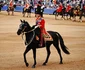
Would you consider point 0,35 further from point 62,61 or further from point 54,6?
point 54,6

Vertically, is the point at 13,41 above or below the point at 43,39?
below

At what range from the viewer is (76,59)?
44.1 feet

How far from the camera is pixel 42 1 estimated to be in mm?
42969

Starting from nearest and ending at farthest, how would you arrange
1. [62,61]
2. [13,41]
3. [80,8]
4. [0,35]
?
1. [62,61]
2. [13,41]
3. [0,35]
4. [80,8]

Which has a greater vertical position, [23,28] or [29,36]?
[23,28]

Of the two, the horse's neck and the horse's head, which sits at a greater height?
the horse's head

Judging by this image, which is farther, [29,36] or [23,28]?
[29,36]

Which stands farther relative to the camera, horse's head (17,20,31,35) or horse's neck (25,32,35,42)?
horse's neck (25,32,35,42)

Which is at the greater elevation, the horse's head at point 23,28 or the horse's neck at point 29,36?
the horse's head at point 23,28

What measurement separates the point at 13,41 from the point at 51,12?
22.8 meters

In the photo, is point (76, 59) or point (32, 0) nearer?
point (76, 59)

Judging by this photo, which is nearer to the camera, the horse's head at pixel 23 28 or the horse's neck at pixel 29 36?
the horse's head at pixel 23 28

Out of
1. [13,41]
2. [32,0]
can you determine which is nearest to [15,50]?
[13,41]

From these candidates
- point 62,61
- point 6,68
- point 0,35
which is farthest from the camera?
point 0,35
